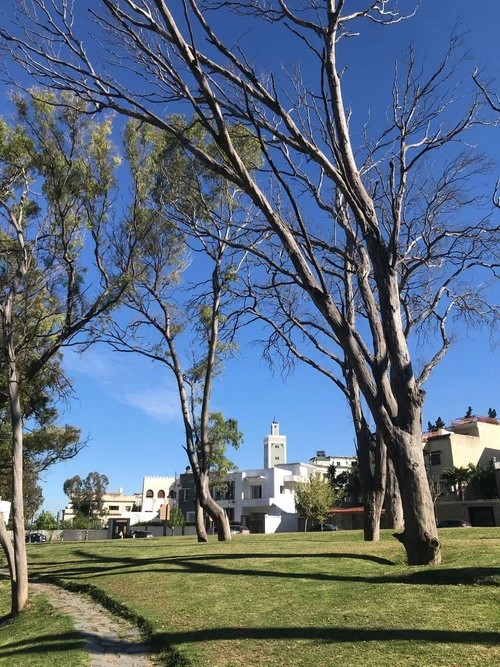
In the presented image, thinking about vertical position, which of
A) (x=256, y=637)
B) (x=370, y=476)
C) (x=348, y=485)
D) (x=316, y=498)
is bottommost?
(x=256, y=637)

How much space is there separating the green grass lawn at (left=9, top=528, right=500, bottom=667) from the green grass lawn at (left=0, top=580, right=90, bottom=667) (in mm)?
957

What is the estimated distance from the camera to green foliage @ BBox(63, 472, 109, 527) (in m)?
81.2

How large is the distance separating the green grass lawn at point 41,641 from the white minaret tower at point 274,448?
9154 centimetres

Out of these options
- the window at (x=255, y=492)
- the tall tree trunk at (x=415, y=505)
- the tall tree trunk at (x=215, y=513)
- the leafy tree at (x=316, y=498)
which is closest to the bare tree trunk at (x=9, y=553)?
the tall tree trunk at (x=415, y=505)

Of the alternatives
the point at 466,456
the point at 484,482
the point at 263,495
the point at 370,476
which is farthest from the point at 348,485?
the point at 370,476

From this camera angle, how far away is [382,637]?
5801mm

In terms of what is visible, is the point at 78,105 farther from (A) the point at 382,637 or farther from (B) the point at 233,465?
(B) the point at 233,465

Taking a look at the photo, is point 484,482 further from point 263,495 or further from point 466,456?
point 263,495

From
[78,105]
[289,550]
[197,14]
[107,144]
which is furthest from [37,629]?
[107,144]

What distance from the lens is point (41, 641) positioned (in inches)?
299

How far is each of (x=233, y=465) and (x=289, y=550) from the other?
22250 millimetres

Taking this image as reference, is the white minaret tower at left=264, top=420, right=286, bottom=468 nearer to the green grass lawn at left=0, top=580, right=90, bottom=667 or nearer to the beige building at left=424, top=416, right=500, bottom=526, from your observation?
Answer: the beige building at left=424, top=416, right=500, bottom=526

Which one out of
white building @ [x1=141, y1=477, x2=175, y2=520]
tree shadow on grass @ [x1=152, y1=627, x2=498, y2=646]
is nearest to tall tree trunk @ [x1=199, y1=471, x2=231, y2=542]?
tree shadow on grass @ [x1=152, y1=627, x2=498, y2=646]

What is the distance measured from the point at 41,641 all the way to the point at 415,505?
20.1 ft
